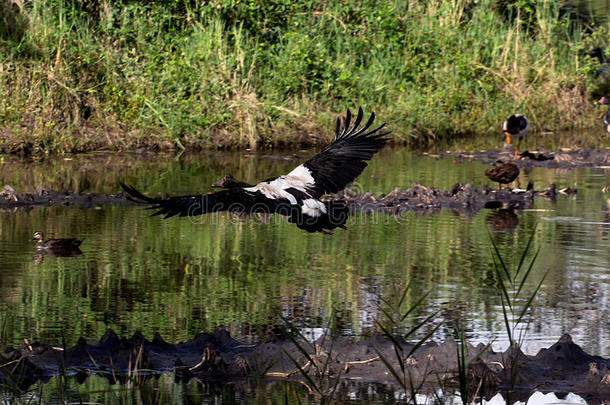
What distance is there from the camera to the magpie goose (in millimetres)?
7219

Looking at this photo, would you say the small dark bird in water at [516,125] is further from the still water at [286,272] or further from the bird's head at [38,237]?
the bird's head at [38,237]

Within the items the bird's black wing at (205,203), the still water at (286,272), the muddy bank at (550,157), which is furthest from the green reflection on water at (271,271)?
the muddy bank at (550,157)

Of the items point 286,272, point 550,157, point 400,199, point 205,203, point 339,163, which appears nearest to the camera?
point 205,203

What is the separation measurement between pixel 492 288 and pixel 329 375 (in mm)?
2895

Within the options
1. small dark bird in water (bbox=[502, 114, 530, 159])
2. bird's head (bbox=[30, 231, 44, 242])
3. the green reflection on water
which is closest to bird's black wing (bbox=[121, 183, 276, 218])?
the green reflection on water

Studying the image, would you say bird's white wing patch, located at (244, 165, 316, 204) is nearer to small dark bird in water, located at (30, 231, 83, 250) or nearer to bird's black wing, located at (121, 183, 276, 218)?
bird's black wing, located at (121, 183, 276, 218)

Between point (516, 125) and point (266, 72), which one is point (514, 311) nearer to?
point (516, 125)

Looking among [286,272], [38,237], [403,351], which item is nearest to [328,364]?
[403,351]

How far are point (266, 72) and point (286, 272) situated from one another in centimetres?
1157

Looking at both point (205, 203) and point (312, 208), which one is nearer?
point (205, 203)

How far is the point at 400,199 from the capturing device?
13.2m

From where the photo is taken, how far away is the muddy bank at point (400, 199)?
42.8ft

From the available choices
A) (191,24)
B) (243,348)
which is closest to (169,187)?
(191,24)

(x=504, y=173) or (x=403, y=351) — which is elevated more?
(x=504, y=173)
